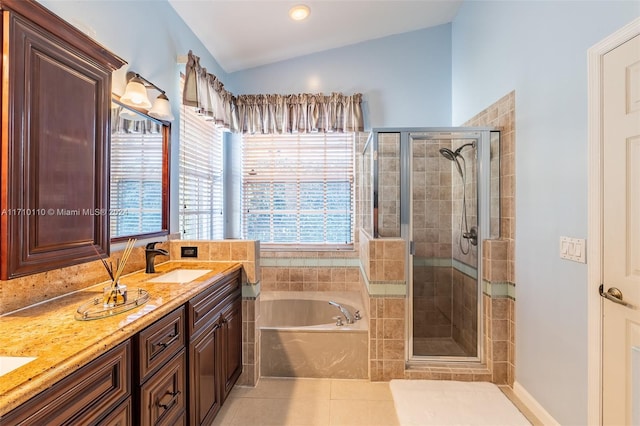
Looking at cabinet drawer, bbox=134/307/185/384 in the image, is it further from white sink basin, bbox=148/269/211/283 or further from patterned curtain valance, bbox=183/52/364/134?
patterned curtain valance, bbox=183/52/364/134

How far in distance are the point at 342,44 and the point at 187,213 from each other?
241 centimetres

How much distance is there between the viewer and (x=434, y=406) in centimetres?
191

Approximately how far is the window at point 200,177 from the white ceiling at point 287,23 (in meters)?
0.73

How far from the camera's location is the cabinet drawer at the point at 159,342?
1097mm

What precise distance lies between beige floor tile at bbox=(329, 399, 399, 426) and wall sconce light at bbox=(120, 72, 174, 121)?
2.26 meters

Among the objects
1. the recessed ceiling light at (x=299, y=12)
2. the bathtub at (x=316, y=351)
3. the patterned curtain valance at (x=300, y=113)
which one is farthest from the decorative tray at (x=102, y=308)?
the recessed ceiling light at (x=299, y=12)

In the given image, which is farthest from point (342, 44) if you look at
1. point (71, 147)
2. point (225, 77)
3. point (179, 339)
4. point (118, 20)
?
point (179, 339)

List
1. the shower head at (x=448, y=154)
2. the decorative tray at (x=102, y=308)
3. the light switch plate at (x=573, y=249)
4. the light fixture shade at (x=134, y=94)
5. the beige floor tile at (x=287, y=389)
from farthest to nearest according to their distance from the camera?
the shower head at (x=448, y=154) → the beige floor tile at (x=287, y=389) → the light fixture shade at (x=134, y=94) → the light switch plate at (x=573, y=249) → the decorative tray at (x=102, y=308)

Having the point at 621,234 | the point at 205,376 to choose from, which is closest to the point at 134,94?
the point at 205,376

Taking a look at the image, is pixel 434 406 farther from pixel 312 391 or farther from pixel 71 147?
pixel 71 147

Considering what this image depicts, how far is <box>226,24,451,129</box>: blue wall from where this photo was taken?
319cm

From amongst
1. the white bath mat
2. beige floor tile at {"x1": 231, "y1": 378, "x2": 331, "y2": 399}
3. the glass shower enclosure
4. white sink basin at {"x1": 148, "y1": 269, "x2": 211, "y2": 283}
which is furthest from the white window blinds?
the white bath mat

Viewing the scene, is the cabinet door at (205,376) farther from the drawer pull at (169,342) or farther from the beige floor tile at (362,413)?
the beige floor tile at (362,413)

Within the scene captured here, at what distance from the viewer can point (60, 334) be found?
954mm
